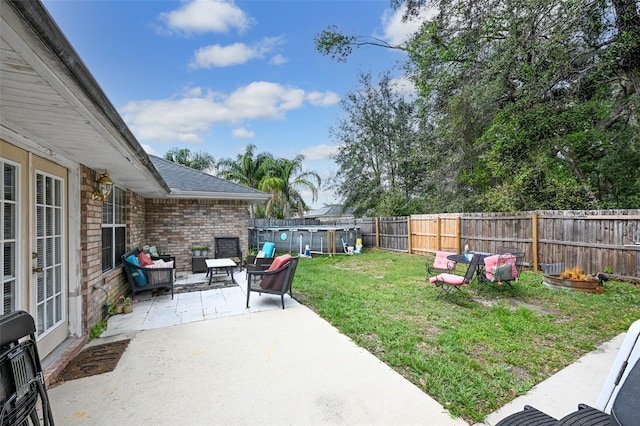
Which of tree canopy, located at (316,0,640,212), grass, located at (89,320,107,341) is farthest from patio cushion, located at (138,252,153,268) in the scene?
tree canopy, located at (316,0,640,212)

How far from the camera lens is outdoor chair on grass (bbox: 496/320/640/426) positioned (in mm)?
1143

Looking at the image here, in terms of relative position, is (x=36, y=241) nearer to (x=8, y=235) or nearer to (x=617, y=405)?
(x=8, y=235)

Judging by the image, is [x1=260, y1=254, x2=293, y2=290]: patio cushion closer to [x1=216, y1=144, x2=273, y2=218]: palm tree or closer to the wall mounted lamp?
the wall mounted lamp

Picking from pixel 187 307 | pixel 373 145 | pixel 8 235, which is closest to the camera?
pixel 8 235

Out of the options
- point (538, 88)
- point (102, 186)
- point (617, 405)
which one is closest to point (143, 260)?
point (102, 186)

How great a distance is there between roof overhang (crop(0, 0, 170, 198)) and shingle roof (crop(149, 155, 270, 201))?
5234 mm

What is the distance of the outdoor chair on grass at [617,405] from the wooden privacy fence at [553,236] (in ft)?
21.9

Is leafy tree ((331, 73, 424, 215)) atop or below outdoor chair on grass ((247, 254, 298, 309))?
atop

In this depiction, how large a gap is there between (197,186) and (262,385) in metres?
7.80

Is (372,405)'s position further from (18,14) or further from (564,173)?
(564,173)

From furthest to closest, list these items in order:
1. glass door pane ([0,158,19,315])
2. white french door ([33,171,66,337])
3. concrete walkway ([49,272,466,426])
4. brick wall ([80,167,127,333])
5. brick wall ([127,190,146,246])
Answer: brick wall ([127,190,146,246]) → brick wall ([80,167,127,333]) → white french door ([33,171,66,337]) → glass door pane ([0,158,19,315]) → concrete walkway ([49,272,466,426])

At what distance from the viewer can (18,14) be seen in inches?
44.3

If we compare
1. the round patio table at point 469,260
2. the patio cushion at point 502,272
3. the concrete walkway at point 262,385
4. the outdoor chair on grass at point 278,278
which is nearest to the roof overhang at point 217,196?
the outdoor chair on grass at point 278,278

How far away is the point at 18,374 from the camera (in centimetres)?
149
